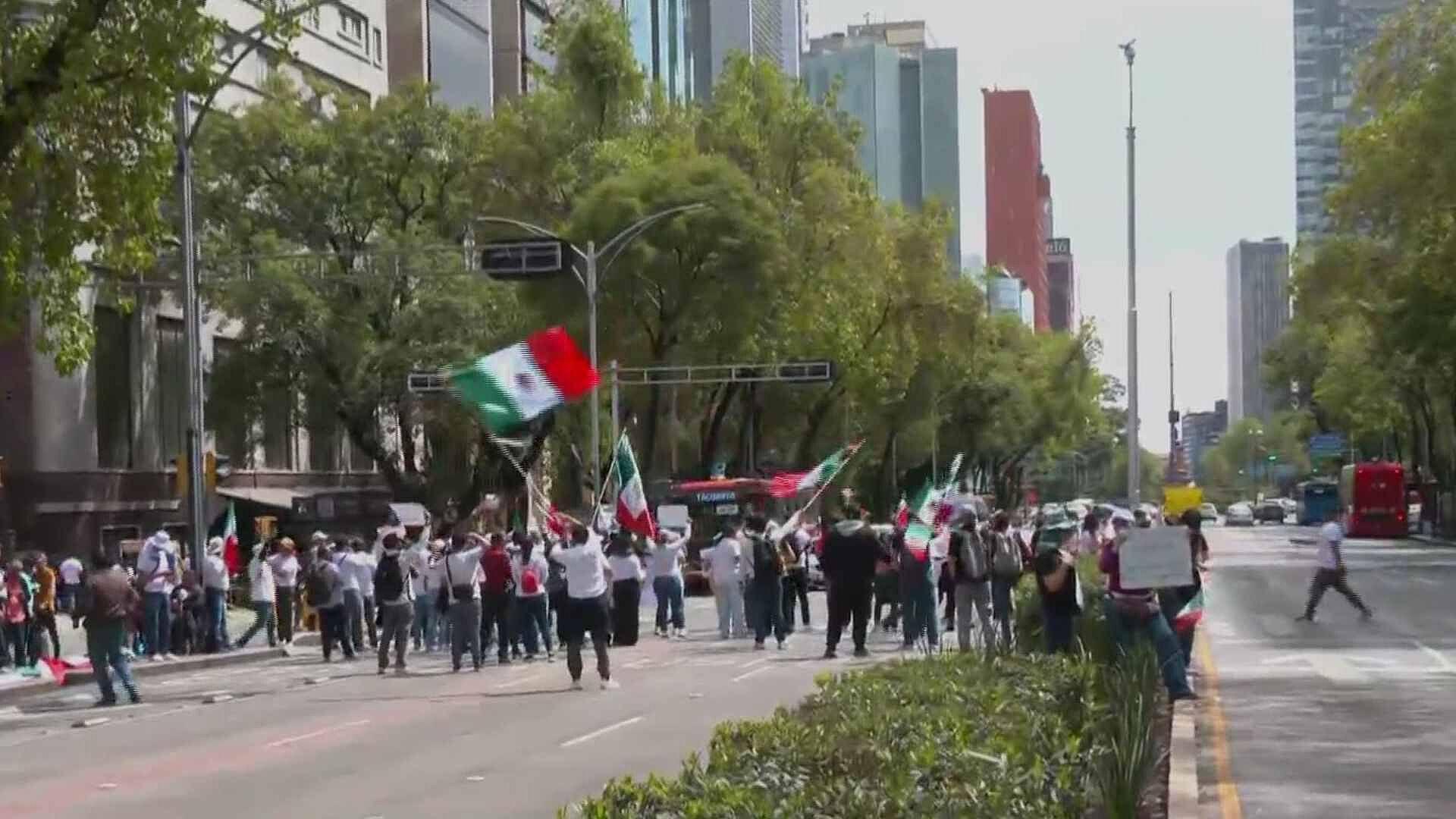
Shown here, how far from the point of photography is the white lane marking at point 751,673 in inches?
Answer: 931

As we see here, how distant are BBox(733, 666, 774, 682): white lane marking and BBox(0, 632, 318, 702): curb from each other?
7.17 m

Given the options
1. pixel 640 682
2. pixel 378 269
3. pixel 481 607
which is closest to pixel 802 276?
pixel 378 269

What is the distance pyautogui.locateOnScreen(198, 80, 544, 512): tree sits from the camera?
52219 millimetres

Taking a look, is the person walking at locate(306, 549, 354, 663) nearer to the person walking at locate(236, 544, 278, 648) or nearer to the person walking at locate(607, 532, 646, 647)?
the person walking at locate(236, 544, 278, 648)

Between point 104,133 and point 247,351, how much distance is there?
3322cm

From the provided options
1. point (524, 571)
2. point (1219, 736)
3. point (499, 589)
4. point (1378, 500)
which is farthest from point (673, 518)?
point (1378, 500)

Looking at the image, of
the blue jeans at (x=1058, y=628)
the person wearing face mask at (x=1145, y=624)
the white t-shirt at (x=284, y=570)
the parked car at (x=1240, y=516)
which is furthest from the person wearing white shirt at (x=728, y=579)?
the parked car at (x=1240, y=516)

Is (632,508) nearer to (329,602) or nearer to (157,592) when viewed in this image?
(329,602)

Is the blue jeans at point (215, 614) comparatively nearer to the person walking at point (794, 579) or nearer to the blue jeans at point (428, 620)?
the blue jeans at point (428, 620)

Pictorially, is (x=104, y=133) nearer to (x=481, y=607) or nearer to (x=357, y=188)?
(x=481, y=607)

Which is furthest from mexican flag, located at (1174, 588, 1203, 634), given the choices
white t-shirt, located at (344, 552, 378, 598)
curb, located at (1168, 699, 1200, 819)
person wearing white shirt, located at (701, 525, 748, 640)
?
white t-shirt, located at (344, 552, 378, 598)

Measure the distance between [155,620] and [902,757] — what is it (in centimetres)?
2348

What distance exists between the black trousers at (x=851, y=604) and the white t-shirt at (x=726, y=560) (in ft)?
13.3

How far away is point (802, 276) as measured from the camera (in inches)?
2265
